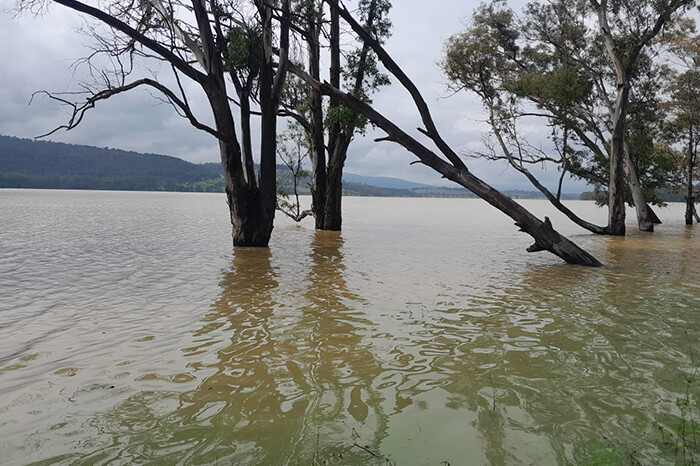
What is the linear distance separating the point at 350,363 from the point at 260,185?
38.6 ft

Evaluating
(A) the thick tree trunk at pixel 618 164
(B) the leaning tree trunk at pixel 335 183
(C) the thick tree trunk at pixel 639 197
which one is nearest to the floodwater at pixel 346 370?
(B) the leaning tree trunk at pixel 335 183

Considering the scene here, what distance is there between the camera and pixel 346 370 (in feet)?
15.0

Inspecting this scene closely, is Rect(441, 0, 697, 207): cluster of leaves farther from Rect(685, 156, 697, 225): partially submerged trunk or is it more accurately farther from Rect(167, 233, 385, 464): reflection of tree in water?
Rect(167, 233, 385, 464): reflection of tree in water

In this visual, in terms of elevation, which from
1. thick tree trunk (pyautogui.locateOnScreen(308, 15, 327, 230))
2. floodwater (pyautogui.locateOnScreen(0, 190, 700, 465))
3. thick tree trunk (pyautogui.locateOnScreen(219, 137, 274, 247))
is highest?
thick tree trunk (pyautogui.locateOnScreen(308, 15, 327, 230))

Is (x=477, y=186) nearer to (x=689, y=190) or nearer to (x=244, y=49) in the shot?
(x=244, y=49)

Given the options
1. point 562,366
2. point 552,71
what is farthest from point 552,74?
point 562,366

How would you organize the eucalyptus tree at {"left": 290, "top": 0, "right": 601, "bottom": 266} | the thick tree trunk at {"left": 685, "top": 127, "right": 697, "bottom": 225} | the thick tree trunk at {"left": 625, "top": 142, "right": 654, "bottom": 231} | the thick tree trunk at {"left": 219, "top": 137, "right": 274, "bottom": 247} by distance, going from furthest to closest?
1. the thick tree trunk at {"left": 685, "top": 127, "right": 697, "bottom": 225}
2. the thick tree trunk at {"left": 625, "top": 142, "right": 654, "bottom": 231}
3. the thick tree trunk at {"left": 219, "top": 137, "right": 274, "bottom": 247}
4. the eucalyptus tree at {"left": 290, "top": 0, "right": 601, "bottom": 266}

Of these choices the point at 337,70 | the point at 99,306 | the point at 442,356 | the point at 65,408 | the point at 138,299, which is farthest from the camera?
the point at 337,70

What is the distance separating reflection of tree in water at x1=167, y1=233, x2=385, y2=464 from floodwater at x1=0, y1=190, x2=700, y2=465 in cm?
2

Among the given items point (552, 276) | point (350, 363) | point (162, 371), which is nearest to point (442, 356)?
point (350, 363)

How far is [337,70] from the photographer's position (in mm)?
22344

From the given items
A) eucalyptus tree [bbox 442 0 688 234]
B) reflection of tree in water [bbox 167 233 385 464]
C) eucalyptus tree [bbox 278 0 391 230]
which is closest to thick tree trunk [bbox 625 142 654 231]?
eucalyptus tree [bbox 442 0 688 234]

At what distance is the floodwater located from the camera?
315cm

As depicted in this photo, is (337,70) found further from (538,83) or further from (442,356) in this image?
(442,356)
